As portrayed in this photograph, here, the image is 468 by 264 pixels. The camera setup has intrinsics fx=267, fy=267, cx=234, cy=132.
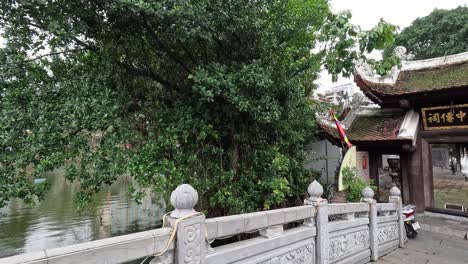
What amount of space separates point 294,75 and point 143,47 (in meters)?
2.69

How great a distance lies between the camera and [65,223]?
10.6 metres

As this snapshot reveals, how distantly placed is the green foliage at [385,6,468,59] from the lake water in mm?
15692

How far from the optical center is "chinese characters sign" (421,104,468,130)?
272 inches

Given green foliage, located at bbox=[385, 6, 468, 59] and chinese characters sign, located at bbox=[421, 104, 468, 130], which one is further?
green foliage, located at bbox=[385, 6, 468, 59]

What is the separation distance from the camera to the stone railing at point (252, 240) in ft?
5.63

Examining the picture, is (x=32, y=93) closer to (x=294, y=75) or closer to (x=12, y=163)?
(x=12, y=163)

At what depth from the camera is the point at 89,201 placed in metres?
4.31

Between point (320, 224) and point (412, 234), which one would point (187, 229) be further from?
point (412, 234)

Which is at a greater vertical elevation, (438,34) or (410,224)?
(438,34)

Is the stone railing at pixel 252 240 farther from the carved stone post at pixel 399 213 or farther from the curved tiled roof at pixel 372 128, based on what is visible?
the curved tiled roof at pixel 372 128

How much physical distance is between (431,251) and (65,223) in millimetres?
11862

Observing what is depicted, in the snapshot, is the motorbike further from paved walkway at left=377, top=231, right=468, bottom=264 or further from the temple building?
the temple building

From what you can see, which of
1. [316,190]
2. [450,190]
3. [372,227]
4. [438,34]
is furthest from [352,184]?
[438,34]

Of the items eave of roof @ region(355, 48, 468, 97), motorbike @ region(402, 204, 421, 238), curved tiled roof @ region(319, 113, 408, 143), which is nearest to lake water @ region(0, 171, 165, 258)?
curved tiled roof @ region(319, 113, 408, 143)
